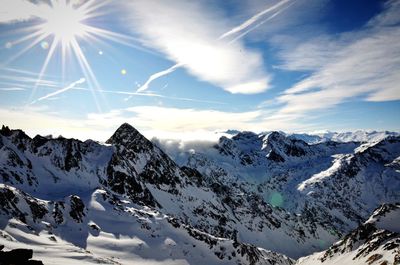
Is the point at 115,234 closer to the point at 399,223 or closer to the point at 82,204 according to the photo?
the point at 82,204

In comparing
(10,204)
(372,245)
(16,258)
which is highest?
(10,204)

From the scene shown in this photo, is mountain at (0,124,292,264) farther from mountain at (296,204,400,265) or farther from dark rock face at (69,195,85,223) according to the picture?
mountain at (296,204,400,265)

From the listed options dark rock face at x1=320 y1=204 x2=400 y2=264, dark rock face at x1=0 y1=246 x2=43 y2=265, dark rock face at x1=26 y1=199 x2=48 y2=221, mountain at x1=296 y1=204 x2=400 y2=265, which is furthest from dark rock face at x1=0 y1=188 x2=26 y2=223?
dark rock face at x1=320 y1=204 x2=400 y2=264

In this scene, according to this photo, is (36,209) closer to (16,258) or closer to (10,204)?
(10,204)

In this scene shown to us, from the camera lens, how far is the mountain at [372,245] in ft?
393

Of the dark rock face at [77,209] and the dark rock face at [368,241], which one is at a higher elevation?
the dark rock face at [77,209]

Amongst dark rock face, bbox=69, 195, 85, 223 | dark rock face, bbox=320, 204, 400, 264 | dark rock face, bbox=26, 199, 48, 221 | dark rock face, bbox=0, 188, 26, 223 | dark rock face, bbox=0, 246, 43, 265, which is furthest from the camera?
dark rock face, bbox=69, 195, 85, 223

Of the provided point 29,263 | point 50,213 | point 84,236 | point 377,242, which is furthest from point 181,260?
point 29,263

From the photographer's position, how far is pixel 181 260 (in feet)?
452

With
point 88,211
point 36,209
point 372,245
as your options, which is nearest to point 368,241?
point 372,245

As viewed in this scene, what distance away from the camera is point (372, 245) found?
444ft

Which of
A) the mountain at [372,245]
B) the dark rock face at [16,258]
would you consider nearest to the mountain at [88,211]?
the mountain at [372,245]

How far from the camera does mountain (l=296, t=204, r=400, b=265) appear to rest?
120m

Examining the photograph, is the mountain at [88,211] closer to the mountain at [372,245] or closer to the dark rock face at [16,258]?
the mountain at [372,245]
